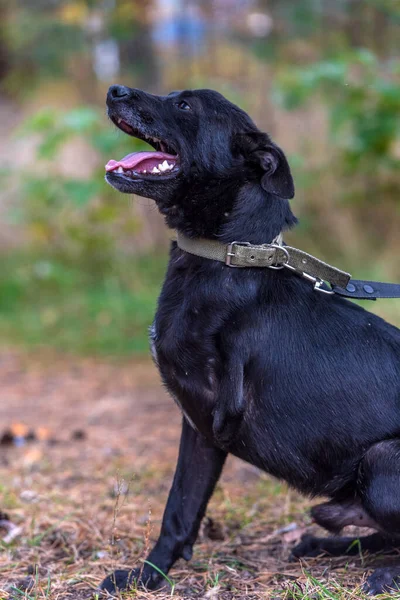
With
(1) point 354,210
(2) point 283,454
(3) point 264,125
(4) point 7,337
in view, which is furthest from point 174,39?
(2) point 283,454

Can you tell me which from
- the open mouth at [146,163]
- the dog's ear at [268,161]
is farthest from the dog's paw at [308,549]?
the open mouth at [146,163]

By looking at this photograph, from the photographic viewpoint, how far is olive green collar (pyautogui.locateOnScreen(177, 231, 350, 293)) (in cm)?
254

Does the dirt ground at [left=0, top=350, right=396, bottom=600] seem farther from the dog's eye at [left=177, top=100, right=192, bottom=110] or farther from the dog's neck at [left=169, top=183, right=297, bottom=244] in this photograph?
the dog's eye at [left=177, top=100, right=192, bottom=110]

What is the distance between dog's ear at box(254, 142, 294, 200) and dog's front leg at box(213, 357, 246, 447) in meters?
0.62

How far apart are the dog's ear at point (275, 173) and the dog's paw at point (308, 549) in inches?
53.6

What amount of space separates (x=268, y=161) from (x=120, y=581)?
1.60 meters


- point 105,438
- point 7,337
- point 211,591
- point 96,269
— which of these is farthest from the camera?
point 96,269

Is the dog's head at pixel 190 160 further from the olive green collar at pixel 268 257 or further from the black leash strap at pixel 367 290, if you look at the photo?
the black leash strap at pixel 367 290

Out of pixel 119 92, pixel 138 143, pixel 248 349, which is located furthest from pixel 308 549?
pixel 138 143

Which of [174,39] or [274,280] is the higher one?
[174,39]

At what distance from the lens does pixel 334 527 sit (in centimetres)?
260

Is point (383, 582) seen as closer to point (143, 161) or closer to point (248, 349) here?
point (248, 349)

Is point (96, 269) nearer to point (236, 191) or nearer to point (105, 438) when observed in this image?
point (105, 438)

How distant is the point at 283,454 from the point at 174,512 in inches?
20.0
